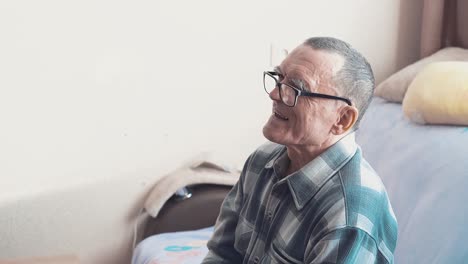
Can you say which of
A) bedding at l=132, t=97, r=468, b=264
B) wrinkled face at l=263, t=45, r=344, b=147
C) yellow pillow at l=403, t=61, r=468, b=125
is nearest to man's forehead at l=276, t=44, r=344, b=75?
wrinkled face at l=263, t=45, r=344, b=147

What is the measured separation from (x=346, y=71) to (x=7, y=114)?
51.2 inches

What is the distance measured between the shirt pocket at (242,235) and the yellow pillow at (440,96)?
78 centimetres

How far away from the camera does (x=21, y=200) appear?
226cm

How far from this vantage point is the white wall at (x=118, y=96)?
220 centimetres

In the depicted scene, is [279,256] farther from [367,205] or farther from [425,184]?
[425,184]

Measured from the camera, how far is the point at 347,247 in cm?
121

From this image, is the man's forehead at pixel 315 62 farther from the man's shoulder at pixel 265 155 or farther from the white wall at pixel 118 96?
the white wall at pixel 118 96

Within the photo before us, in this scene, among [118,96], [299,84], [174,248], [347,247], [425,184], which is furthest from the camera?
[118,96]

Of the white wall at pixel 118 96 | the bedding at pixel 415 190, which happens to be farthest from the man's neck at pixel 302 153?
the white wall at pixel 118 96

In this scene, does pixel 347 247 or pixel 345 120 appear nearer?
pixel 347 247

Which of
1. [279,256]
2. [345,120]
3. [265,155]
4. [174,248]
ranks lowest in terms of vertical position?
[174,248]

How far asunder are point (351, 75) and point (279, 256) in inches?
14.9

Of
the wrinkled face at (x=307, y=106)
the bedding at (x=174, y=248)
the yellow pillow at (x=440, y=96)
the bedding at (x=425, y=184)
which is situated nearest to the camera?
the wrinkled face at (x=307, y=106)

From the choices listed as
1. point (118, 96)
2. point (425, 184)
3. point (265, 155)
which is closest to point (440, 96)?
point (425, 184)
